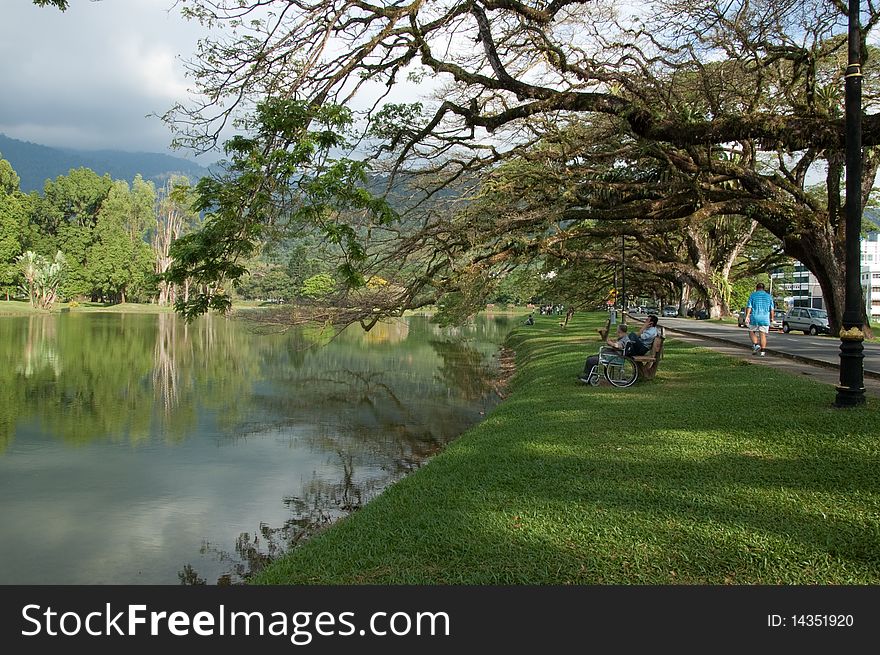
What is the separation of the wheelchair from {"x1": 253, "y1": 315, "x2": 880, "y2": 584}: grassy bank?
3422 mm

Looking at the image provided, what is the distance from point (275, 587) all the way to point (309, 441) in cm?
1043

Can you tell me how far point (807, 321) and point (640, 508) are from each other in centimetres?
3479

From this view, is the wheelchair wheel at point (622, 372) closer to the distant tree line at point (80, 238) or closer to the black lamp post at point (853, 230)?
the black lamp post at point (853, 230)

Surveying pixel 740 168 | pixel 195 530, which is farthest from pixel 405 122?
pixel 740 168

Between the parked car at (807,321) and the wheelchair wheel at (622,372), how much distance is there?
25309 millimetres

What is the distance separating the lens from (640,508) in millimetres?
5922

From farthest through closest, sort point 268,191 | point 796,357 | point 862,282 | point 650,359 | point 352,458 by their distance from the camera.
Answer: point 862,282, point 796,357, point 650,359, point 352,458, point 268,191

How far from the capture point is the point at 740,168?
17.7 metres

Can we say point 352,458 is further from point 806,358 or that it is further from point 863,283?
point 863,283

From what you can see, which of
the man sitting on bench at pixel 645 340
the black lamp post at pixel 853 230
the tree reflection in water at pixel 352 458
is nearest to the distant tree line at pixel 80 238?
the tree reflection in water at pixel 352 458

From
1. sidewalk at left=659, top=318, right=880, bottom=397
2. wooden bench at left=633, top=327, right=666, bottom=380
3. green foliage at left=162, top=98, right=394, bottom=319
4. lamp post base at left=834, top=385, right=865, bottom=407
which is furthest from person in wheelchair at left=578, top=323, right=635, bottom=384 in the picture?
green foliage at left=162, top=98, right=394, bottom=319

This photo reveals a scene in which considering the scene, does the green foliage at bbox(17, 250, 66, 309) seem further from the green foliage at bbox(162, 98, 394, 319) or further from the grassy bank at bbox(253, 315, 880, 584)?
the grassy bank at bbox(253, 315, 880, 584)

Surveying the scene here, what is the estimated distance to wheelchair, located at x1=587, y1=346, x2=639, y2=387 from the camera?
1405 cm

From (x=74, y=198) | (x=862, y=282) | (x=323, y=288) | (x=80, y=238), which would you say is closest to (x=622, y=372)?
(x=323, y=288)
